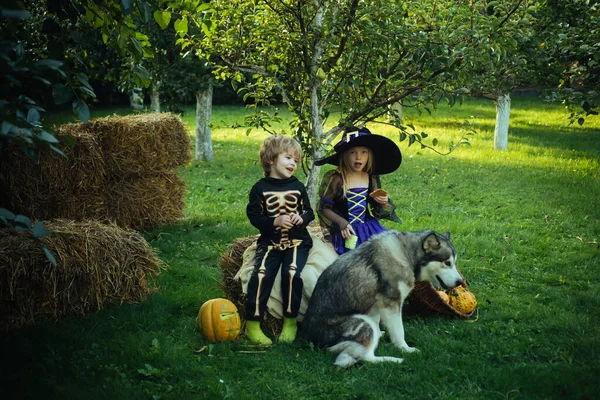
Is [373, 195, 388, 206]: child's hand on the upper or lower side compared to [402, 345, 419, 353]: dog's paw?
upper

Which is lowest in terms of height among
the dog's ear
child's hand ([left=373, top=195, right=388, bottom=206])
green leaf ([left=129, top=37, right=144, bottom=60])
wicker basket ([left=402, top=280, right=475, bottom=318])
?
wicker basket ([left=402, top=280, right=475, bottom=318])

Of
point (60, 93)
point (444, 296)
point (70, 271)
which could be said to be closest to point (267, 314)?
point (444, 296)

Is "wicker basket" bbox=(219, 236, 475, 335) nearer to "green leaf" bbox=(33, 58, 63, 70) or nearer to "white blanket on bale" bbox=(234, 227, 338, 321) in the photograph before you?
"white blanket on bale" bbox=(234, 227, 338, 321)

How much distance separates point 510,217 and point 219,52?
18.3 ft

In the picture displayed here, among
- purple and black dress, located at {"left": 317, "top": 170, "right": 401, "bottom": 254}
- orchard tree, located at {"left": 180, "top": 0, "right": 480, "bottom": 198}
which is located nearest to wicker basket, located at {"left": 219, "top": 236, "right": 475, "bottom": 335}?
purple and black dress, located at {"left": 317, "top": 170, "right": 401, "bottom": 254}

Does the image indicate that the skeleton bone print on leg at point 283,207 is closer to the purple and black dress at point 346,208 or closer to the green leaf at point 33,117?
the purple and black dress at point 346,208

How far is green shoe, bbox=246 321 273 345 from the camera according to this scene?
5.45m

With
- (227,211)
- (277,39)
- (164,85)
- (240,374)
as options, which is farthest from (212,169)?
(240,374)

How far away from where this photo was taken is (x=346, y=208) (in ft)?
20.6

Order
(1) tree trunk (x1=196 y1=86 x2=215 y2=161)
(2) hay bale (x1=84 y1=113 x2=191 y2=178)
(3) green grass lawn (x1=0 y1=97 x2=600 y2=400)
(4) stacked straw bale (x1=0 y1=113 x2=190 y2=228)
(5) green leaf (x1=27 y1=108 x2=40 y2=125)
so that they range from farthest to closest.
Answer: (1) tree trunk (x1=196 y1=86 x2=215 y2=161) < (2) hay bale (x1=84 y1=113 x2=191 y2=178) < (4) stacked straw bale (x1=0 y1=113 x2=190 y2=228) < (3) green grass lawn (x1=0 y1=97 x2=600 y2=400) < (5) green leaf (x1=27 y1=108 x2=40 y2=125)

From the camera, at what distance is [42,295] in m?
5.62

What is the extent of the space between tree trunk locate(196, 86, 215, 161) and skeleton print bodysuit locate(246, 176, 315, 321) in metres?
9.13

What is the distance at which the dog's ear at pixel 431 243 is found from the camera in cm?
516

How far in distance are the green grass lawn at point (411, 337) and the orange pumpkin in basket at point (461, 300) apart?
148 mm
